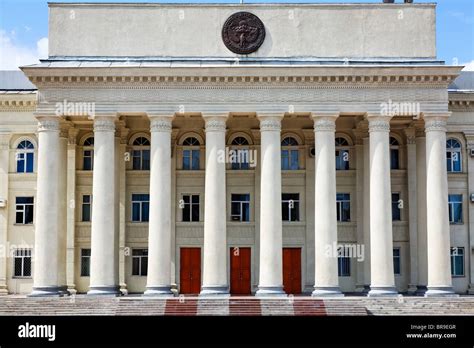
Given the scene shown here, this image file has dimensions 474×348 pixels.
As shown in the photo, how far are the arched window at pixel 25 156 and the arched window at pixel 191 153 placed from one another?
8294 millimetres

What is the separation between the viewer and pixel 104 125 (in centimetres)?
4231

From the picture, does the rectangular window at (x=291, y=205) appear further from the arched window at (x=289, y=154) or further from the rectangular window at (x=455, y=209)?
the rectangular window at (x=455, y=209)

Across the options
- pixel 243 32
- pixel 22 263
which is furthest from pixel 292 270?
pixel 22 263

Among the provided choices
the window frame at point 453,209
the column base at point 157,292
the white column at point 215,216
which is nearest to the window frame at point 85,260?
the column base at point 157,292

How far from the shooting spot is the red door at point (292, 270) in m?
46.4

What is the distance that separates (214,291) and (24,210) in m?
12.6

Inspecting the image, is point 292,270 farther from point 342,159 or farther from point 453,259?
point 453,259

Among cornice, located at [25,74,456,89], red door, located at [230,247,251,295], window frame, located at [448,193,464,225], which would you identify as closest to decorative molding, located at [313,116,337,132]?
cornice, located at [25,74,456,89]

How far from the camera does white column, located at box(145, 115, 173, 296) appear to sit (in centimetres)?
4159
